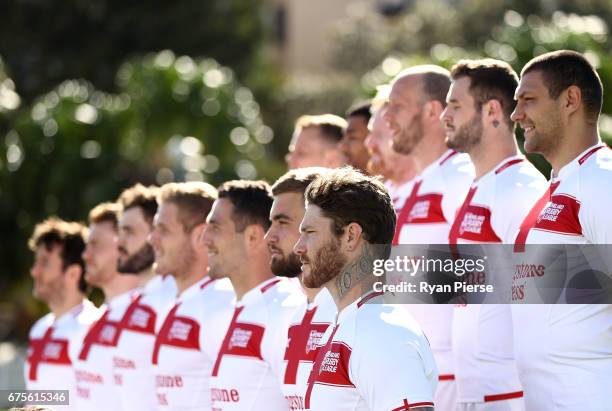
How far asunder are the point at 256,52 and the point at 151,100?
1638cm

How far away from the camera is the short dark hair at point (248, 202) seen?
257 inches

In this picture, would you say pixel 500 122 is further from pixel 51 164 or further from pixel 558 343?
pixel 51 164

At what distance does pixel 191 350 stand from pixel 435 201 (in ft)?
5.53

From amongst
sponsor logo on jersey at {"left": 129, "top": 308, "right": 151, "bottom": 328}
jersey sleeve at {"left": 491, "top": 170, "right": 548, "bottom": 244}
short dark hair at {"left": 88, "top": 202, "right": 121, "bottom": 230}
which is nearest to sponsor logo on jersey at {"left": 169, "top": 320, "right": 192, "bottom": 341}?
sponsor logo on jersey at {"left": 129, "top": 308, "right": 151, "bottom": 328}

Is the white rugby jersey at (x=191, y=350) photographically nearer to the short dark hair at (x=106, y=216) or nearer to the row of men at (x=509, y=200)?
the row of men at (x=509, y=200)

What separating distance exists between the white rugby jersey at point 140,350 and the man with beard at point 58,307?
112cm

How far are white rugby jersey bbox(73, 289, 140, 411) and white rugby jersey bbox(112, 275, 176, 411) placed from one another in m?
0.20

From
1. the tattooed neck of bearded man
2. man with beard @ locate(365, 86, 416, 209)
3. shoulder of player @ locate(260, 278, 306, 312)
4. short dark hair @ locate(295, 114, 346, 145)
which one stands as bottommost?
the tattooed neck of bearded man

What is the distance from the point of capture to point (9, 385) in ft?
45.9

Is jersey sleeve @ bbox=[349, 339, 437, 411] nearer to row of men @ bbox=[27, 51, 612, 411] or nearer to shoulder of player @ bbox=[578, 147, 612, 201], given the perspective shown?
row of men @ bbox=[27, 51, 612, 411]

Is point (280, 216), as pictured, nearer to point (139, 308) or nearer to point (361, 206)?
point (361, 206)

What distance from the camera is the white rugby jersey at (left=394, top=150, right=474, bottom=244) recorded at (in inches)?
251

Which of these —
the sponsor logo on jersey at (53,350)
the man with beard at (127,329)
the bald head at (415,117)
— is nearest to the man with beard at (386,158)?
the bald head at (415,117)

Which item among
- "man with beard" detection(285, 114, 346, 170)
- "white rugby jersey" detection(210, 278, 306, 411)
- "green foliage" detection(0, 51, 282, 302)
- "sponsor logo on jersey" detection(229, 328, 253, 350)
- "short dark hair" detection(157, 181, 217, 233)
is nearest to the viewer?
"white rugby jersey" detection(210, 278, 306, 411)
